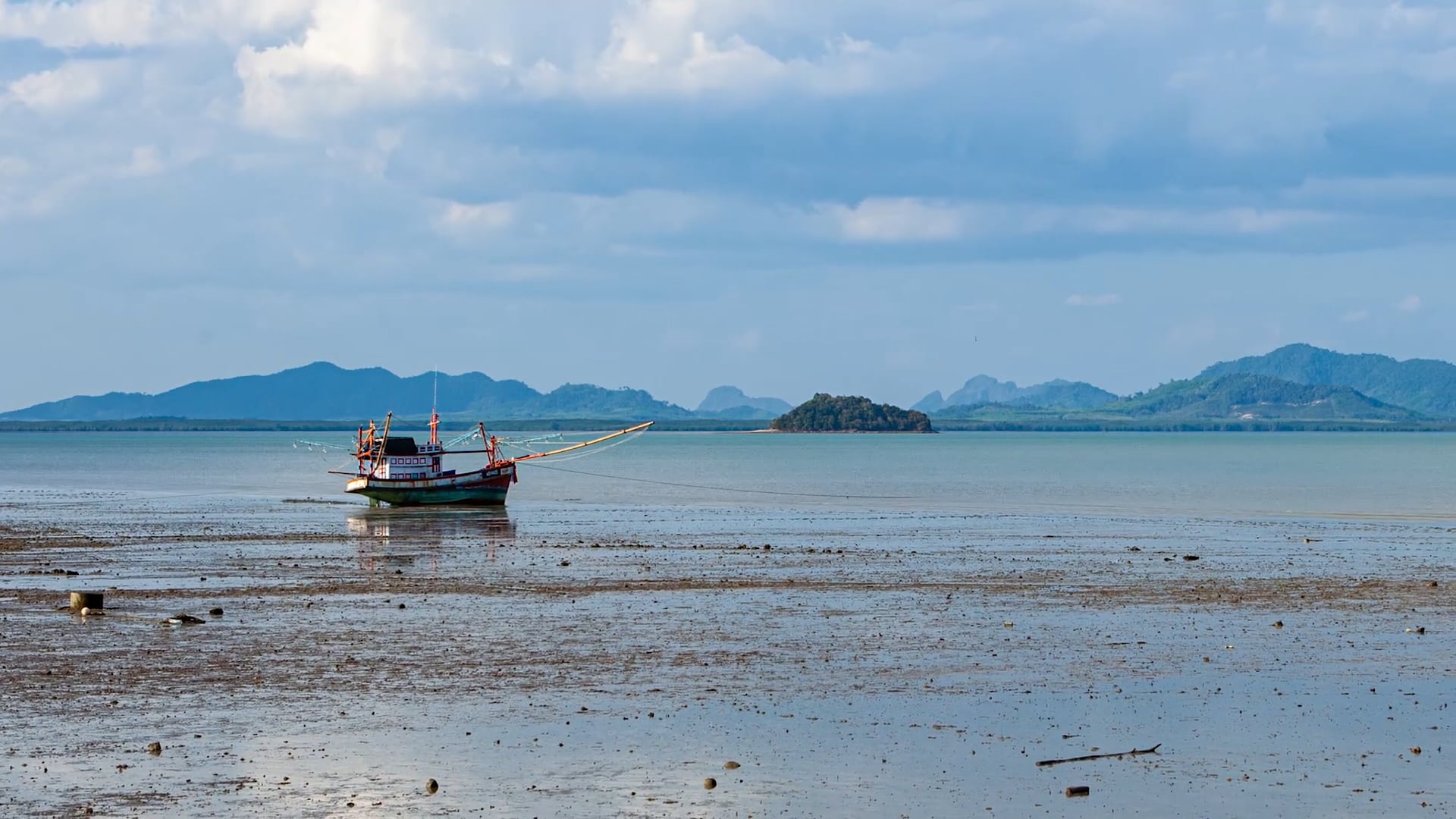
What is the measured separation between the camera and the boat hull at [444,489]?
68.5m

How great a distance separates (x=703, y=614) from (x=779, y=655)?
16.4 feet

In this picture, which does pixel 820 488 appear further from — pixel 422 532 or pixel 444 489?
pixel 422 532

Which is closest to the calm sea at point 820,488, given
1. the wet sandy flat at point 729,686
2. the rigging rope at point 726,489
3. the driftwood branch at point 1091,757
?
the rigging rope at point 726,489

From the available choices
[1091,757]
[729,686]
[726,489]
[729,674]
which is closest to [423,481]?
[726,489]

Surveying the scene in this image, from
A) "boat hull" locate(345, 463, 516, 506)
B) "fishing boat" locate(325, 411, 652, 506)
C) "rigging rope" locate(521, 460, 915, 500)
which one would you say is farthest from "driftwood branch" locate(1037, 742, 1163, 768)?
"rigging rope" locate(521, 460, 915, 500)

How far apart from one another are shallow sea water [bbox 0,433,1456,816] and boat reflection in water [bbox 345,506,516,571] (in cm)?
48

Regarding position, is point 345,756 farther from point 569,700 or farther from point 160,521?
point 160,521

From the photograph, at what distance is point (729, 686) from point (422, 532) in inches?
1348

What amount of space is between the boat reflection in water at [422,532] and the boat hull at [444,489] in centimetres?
49

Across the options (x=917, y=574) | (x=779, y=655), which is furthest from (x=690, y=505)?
(x=779, y=655)

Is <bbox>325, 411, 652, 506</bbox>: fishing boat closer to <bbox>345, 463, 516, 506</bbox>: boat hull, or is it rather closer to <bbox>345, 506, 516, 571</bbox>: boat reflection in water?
<bbox>345, 463, 516, 506</bbox>: boat hull

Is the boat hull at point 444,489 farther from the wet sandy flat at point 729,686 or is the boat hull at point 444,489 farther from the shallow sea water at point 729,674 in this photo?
the wet sandy flat at point 729,686

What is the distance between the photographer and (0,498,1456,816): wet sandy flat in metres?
15.9

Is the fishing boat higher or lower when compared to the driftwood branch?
higher
